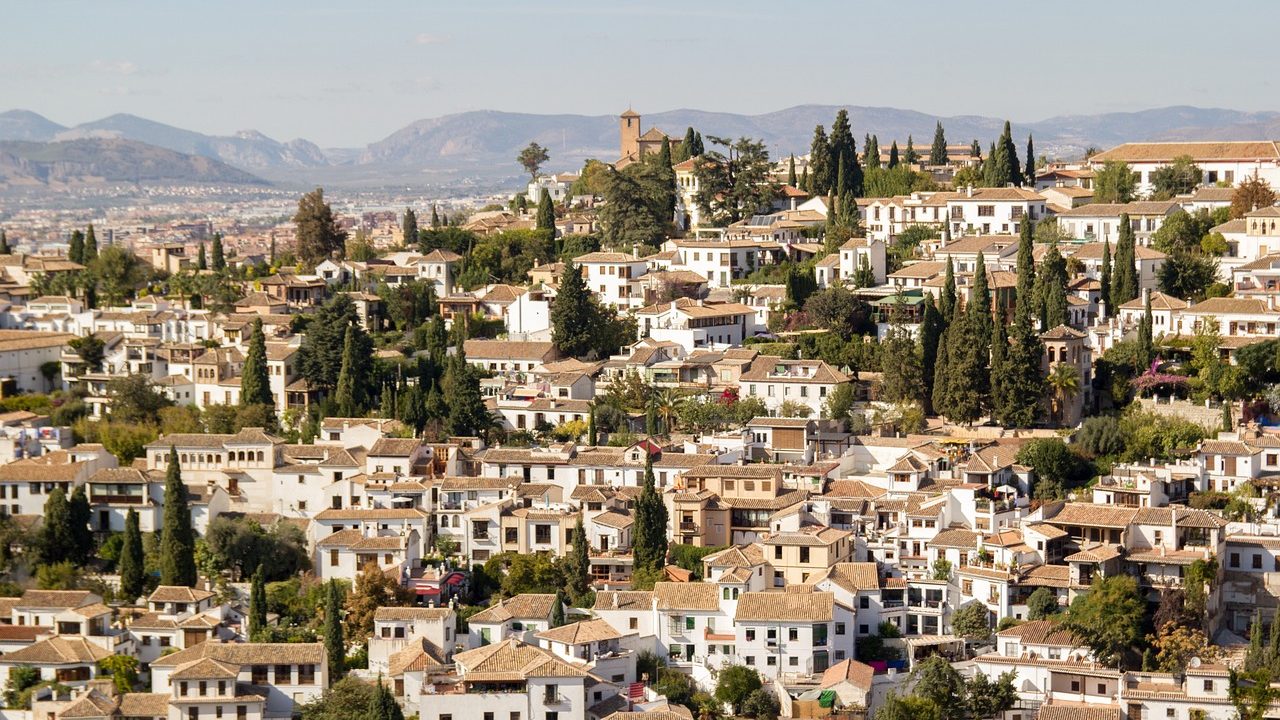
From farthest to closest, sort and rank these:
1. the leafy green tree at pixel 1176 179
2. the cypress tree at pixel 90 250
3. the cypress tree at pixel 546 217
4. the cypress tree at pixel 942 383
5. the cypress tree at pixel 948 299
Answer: the cypress tree at pixel 90 250 → the cypress tree at pixel 546 217 → the leafy green tree at pixel 1176 179 → the cypress tree at pixel 948 299 → the cypress tree at pixel 942 383

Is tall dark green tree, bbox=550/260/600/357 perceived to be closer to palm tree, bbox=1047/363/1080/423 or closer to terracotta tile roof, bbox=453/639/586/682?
palm tree, bbox=1047/363/1080/423

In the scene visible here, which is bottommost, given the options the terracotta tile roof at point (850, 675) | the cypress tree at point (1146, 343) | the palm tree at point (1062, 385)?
the terracotta tile roof at point (850, 675)

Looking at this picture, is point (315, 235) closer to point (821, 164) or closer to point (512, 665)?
point (821, 164)

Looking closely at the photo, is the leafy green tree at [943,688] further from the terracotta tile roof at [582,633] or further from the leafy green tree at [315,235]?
the leafy green tree at [315,235]

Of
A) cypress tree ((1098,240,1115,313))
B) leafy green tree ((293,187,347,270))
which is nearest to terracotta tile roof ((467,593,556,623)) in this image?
cypress tree ((1098,240,1115,313))

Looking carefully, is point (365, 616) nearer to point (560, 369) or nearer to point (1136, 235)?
point (560, 369)

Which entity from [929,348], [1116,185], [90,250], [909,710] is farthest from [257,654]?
[1116,185]

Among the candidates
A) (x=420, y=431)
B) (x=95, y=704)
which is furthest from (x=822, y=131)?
(x=95, y=704)

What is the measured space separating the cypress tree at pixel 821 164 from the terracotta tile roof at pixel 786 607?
22.4 metres

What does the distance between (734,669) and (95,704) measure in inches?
379

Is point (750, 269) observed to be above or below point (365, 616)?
above

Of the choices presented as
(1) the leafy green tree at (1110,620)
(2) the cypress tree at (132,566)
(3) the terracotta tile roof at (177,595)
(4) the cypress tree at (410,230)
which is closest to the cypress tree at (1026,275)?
(1) the leafy green tree at (1110,620)

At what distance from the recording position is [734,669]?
28531 mm

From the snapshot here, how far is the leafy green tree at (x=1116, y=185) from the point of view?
46.2m
